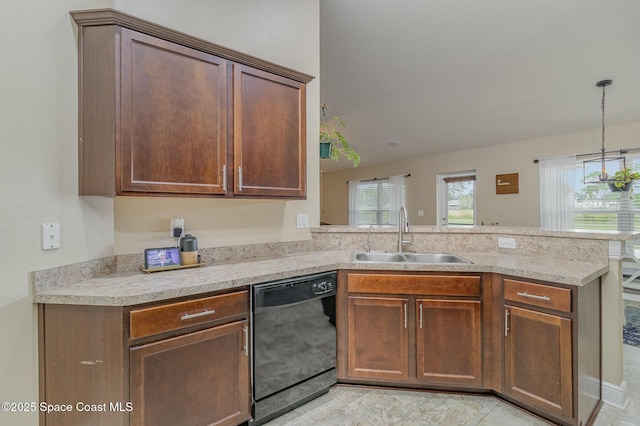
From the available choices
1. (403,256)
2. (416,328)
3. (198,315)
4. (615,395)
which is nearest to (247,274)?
(198,315)

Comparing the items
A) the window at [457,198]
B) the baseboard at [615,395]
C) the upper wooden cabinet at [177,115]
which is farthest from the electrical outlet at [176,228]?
the window at [457,198]

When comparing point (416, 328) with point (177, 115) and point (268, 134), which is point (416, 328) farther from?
point (177, 115)

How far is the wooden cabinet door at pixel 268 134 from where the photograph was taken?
1789 millimetres

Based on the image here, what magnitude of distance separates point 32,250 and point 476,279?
7.88 feet

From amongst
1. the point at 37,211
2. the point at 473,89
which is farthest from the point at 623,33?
the point at 37,211

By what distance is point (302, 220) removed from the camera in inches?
96.7

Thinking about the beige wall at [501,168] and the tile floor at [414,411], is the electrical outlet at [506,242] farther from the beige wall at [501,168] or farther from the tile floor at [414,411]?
the beige wall at [501,168]

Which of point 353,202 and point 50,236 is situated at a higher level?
point 353,202

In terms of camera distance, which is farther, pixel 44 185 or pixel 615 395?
pixel 615 395

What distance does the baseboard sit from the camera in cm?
176

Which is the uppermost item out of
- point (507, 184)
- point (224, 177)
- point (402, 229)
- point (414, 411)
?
point (507, 184)

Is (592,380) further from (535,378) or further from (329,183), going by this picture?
(329,183)

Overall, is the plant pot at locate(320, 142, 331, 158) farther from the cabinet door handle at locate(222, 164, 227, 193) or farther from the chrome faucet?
the cabinet door handle at locate(222, 164, 227, 193)

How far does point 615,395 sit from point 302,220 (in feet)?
7.92
